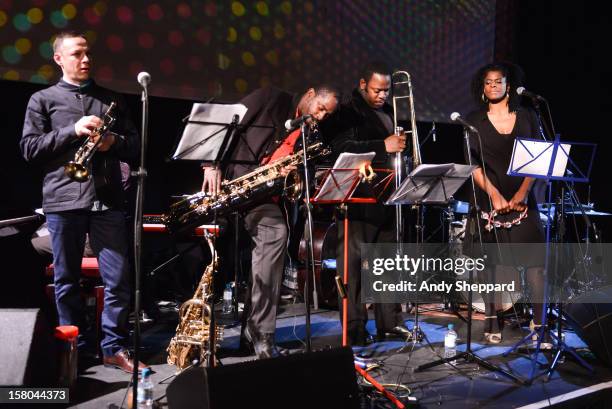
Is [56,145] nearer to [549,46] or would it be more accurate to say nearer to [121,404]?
[121,404]

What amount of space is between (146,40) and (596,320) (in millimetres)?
4683

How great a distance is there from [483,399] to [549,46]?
6236mm

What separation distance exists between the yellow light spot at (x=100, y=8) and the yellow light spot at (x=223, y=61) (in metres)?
1.21

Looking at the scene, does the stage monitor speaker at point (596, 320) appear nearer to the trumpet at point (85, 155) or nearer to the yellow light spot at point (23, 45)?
the trumpet at point (85, 155)

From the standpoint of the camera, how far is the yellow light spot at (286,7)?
6.35m

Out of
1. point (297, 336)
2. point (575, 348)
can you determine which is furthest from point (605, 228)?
point (297, 336)

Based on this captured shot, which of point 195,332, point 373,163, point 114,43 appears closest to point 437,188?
point 373,163

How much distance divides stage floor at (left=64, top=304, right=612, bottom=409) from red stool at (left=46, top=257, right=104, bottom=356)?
0.36 meters

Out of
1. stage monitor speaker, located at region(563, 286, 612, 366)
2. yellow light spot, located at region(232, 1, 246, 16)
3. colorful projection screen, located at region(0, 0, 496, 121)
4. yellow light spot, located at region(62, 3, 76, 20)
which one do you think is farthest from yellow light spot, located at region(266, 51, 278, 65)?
stage monitor speaker, located at region(563, 286, 612, 366)

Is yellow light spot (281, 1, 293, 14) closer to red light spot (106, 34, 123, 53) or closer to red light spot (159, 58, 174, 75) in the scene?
red light spot (159, 58, 174, 75)

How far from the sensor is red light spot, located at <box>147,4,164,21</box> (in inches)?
223

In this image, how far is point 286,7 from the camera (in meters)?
6.37

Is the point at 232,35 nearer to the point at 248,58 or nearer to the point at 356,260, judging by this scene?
the point at 248,58

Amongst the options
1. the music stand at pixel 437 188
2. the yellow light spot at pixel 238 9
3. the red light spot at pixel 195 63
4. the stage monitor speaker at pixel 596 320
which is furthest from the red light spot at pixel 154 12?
the stage monitor speaker at pixel 596 320
